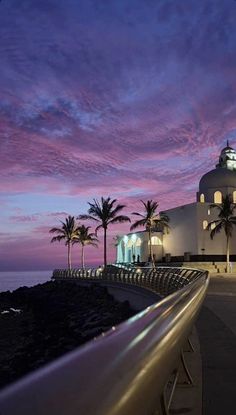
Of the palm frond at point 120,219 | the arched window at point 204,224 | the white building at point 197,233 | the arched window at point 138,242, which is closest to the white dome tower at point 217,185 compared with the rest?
the white building at point 197,233

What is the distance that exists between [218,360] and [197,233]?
221 ft

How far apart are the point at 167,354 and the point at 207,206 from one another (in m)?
74.8

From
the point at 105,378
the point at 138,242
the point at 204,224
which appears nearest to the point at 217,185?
the point at 204,224

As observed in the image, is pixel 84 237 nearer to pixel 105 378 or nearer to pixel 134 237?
pixel 134 237

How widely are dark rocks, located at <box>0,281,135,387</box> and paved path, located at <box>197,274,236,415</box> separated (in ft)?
6.89

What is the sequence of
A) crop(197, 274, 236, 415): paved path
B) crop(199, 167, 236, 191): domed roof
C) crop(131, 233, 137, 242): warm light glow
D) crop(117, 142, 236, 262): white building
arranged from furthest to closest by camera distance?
crop(131, 233, 137, 242): warm light glow
crop(199, 167, 236, 191): domed roof
crop(117, 142, 236, 262): white building
crop(197, 274, 236, 415): paved path

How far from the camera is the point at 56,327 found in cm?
3456

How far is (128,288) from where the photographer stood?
117 ft

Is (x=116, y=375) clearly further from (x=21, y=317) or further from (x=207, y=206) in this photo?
(x=207, y=206)

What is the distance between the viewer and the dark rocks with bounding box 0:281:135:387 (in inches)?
908

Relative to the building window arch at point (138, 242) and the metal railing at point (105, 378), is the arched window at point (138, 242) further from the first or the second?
the metal railing at point (105, 378)

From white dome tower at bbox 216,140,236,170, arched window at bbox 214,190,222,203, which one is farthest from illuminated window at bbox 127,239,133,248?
white dome tower at bbox 216,140,236,170

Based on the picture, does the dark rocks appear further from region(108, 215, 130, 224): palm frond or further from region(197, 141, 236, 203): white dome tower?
region(197, 141, 236, 203): white dome tower

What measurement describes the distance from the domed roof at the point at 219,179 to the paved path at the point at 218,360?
219ft
